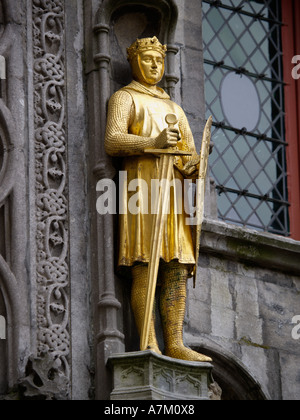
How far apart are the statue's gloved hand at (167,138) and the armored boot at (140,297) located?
836 millimetres

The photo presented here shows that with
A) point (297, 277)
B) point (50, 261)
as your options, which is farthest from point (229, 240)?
point (50, 261)

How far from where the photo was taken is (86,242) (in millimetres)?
14055

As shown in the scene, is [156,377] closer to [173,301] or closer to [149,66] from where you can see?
[173,301]

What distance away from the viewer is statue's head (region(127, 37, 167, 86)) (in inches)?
567

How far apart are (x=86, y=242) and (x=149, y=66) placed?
4.50ft

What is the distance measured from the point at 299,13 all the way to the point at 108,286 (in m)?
3.90

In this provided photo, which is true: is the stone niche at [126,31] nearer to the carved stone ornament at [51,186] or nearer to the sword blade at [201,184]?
the carved stone ornament at [51,186]

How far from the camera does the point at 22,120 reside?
14.0m

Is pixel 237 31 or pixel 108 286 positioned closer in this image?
pixel 108 286

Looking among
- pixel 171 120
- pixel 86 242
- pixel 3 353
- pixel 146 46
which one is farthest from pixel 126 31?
pixel 3 353

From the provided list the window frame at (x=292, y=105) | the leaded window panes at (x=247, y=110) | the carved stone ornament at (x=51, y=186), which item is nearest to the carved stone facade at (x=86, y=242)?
the carved stone ornament at (x=51, y=186)

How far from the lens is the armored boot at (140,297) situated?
13.7 m

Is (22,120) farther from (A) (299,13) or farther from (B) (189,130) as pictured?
(A) (299,13)
